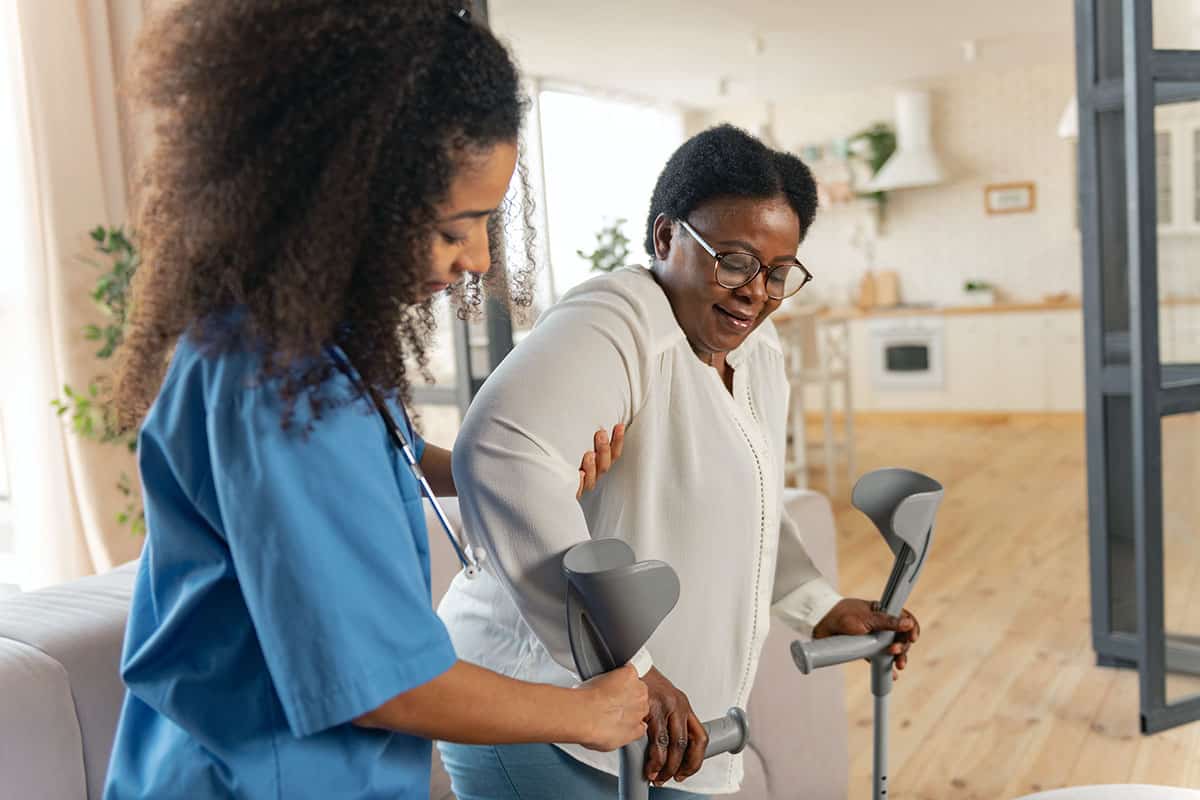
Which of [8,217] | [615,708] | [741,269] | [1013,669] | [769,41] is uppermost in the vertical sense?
[769,41]

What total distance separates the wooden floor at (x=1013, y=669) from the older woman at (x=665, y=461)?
153cm

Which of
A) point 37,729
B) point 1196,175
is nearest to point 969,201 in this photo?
point 1196,175

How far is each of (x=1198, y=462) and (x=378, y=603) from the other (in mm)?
2835

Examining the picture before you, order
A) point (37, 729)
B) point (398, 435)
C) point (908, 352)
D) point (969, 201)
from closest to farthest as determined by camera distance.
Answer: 1. point (398, 435)
2. point (37, 729)
3. point (908, 352)
4. point (969, 201)

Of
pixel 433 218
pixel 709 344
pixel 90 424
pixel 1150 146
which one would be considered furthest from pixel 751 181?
pixel 90 424

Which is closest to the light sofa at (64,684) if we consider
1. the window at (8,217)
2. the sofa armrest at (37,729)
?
the sofa armrest at (37,729)

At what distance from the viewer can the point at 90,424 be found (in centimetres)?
345

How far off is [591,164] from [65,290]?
15.1 feet

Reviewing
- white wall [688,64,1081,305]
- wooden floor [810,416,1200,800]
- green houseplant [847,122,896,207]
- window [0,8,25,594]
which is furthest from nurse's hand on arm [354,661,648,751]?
green houseplant [847,122,896,207]

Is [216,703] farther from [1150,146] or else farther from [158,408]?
[1150,146]

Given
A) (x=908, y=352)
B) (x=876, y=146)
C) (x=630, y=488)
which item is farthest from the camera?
(x=876, y=146)

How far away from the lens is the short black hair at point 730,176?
1.20 meters

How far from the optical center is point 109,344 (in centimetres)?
334

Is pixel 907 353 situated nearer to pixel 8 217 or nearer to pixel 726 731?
pixel 8 217
